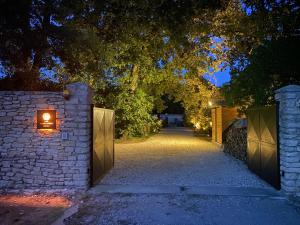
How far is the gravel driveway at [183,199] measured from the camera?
5371mm

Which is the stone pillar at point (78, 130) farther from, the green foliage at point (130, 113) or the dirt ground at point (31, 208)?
the green foliage at point (130, 113)

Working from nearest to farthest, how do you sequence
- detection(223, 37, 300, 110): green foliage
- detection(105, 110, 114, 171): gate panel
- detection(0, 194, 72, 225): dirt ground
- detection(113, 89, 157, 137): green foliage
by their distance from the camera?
detection(0, 194, 72, 225): dirt ground < detection(223, 37, 300, 110): green foliage < detection(105, 110, 114, 171): gate panel < detection(113, 89, 157, 137): green foliage

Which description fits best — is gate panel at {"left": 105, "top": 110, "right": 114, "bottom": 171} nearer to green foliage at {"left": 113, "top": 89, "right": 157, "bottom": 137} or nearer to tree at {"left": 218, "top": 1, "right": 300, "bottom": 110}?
tree at {"left": 218, "top": 1, "right": 300, "bottom": 110}

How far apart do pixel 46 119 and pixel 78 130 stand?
822 millimetres

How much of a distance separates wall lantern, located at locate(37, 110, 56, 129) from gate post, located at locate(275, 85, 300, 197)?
544 centimetres

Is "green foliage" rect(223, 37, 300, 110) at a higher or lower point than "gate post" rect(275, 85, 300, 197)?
higher

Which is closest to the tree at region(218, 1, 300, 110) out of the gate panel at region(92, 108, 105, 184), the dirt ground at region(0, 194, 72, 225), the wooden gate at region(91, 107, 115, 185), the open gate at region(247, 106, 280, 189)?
the open gate at region(247, 106, 280, 189)

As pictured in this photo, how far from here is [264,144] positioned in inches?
322

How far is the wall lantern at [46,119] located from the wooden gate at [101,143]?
0.97 meters

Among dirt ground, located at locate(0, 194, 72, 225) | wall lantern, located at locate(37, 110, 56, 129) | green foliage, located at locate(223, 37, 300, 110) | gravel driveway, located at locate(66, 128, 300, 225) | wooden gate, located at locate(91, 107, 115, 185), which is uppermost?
green foliage, located at locate(223, 37, 300, 110)

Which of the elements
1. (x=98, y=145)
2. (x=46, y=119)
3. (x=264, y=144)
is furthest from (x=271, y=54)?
(x=46, y=119)

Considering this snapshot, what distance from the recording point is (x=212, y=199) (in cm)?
653

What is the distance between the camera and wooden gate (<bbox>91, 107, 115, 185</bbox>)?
7852 mm

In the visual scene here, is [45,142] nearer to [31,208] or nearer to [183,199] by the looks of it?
[31,208]
